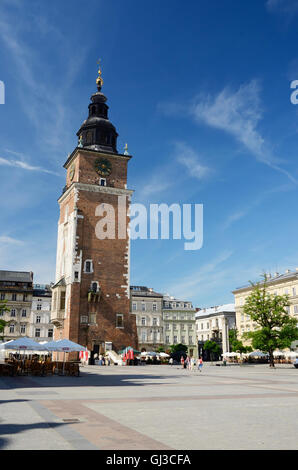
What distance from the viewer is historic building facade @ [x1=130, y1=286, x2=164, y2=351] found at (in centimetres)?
9269

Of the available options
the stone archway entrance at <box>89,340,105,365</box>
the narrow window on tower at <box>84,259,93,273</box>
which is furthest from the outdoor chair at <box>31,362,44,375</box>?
the narrow window on tower at <box>84,259,93,273</box>

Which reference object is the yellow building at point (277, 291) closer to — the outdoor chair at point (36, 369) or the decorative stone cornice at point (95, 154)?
the decorative stone cornice at point (95, 154)

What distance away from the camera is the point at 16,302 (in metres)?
87.7

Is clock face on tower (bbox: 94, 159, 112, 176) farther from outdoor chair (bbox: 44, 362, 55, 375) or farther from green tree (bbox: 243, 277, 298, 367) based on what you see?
outdoor chair (bbox: 44, 362, 55, 375)

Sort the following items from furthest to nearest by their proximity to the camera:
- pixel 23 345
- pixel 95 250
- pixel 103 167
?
pixel 103 167, pixel 95 250, pixel 23 345

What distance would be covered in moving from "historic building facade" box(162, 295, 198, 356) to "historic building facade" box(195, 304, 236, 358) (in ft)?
20.9

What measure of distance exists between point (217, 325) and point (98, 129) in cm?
6952

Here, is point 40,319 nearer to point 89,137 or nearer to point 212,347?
point 212,347

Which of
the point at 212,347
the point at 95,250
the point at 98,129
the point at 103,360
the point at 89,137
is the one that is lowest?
the point at 103,360

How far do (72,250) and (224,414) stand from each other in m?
44.4

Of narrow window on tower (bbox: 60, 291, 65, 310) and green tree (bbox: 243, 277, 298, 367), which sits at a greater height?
narrow window on tower (bbox: 60, 291, 65, 310)

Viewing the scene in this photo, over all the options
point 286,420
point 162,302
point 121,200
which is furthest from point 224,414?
point 162,302

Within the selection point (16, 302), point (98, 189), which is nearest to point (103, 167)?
point (98, 189)

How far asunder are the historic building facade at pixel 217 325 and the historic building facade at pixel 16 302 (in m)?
44.1
